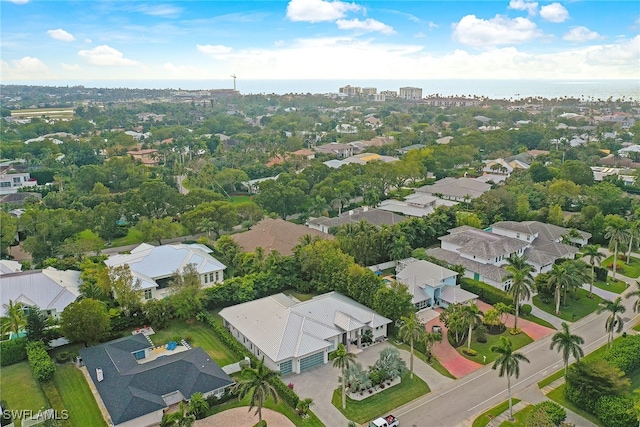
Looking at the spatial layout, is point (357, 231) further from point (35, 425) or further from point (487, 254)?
point (35, 425)

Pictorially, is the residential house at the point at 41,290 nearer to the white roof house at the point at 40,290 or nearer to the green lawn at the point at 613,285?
the white roof house at the point at 40,290

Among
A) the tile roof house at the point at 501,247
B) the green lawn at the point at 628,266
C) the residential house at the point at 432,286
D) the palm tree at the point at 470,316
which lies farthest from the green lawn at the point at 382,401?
the green lawn at the point at 628,266

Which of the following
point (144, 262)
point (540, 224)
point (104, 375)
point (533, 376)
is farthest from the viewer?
point (540, 224)

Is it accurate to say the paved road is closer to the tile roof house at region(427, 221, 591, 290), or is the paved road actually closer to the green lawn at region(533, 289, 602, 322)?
the green lawn at region(533, 289, 602, 322)

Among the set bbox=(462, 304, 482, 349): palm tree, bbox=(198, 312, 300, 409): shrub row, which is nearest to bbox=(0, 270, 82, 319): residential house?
bbox=(198, 312, 300, 409): shrub row

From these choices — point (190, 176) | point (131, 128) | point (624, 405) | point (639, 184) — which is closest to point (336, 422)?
point (624, 405)

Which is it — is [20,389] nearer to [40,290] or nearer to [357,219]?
[40,290]
